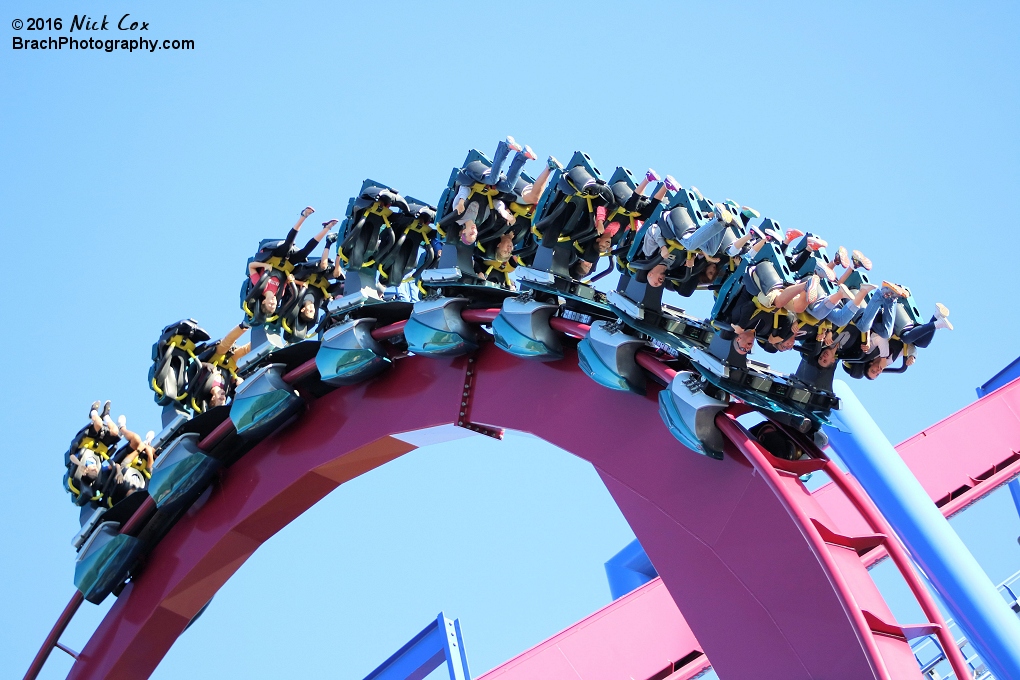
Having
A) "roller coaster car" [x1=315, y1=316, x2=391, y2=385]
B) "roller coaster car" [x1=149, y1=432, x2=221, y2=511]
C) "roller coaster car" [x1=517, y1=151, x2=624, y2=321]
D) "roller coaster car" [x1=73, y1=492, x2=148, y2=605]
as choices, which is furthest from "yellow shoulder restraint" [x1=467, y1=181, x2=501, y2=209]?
"roller coaster car" [x1=73, y1=492, x2=148, y2=605]

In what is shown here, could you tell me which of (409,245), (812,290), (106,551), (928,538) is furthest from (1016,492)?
(106,551)

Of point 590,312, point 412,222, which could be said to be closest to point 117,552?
point 412,222

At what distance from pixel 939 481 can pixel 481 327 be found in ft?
11.9

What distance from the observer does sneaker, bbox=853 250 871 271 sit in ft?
16.1

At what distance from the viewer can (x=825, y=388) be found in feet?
16.2

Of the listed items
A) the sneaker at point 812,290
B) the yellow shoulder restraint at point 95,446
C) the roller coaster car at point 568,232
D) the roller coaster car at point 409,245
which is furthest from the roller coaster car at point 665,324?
the yellow shoulder restraint at point 95,446

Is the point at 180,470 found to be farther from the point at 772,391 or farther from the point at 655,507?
the point at 772,391

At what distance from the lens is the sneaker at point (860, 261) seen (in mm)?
4895

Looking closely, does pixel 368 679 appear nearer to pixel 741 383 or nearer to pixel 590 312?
pixel 590 312

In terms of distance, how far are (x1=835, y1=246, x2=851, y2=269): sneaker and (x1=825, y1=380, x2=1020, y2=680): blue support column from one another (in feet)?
1.88

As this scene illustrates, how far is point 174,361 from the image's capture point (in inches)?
312

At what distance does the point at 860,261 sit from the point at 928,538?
134cm

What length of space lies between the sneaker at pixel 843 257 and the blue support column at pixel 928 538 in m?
0.57

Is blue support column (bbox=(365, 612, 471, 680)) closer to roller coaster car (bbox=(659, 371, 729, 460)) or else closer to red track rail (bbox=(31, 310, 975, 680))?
red track rail (bbox=(31, 310, 975, 680))
